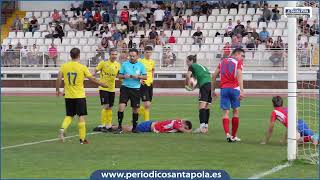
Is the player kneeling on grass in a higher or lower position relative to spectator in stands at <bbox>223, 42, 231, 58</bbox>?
→ lower

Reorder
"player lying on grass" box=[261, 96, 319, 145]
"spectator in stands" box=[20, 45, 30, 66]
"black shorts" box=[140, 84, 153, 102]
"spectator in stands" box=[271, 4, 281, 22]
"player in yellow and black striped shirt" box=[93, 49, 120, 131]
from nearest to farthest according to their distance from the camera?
"player lying on grass" box=[261, 96, 319, 145] < "player in yellow and black striped shirt" box=[93, 49, 120, 131] < "black shorts" box=[140, 84, 153, 102] < "spectator in stands" box=[20, 45, 30, 66] < "spectator in stands" box=[271, 4, 281, 22]

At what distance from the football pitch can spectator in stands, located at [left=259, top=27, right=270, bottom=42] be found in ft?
60.5

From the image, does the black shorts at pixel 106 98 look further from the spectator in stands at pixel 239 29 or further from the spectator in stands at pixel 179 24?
the spectator in stands at pixel 179 24

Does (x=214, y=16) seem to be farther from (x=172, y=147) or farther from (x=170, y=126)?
(x=172, y=147)

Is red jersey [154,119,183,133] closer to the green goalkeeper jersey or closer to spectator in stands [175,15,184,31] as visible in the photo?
the green goalkeeper jersey

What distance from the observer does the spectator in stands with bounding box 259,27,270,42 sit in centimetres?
4094

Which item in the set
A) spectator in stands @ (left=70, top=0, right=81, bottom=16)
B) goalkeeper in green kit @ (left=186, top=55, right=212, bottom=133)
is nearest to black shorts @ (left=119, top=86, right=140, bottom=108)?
goalkeeper in green kit @ (left=186, top=55, right=212, bottom=133)

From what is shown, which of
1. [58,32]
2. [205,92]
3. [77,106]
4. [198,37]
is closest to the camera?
[77,106]

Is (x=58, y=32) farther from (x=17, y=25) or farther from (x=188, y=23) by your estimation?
(x=188, y=23)

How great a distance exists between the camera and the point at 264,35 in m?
41.3

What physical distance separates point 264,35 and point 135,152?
90.7 ft

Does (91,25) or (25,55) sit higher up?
(91,25)

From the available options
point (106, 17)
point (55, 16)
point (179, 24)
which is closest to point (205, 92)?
point (179, 24)

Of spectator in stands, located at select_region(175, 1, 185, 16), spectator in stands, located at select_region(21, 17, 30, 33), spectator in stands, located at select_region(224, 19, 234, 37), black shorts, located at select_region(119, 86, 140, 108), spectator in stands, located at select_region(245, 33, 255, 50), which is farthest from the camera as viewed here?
spectator in stands, located at select_region(21, 17, 30, 33)
